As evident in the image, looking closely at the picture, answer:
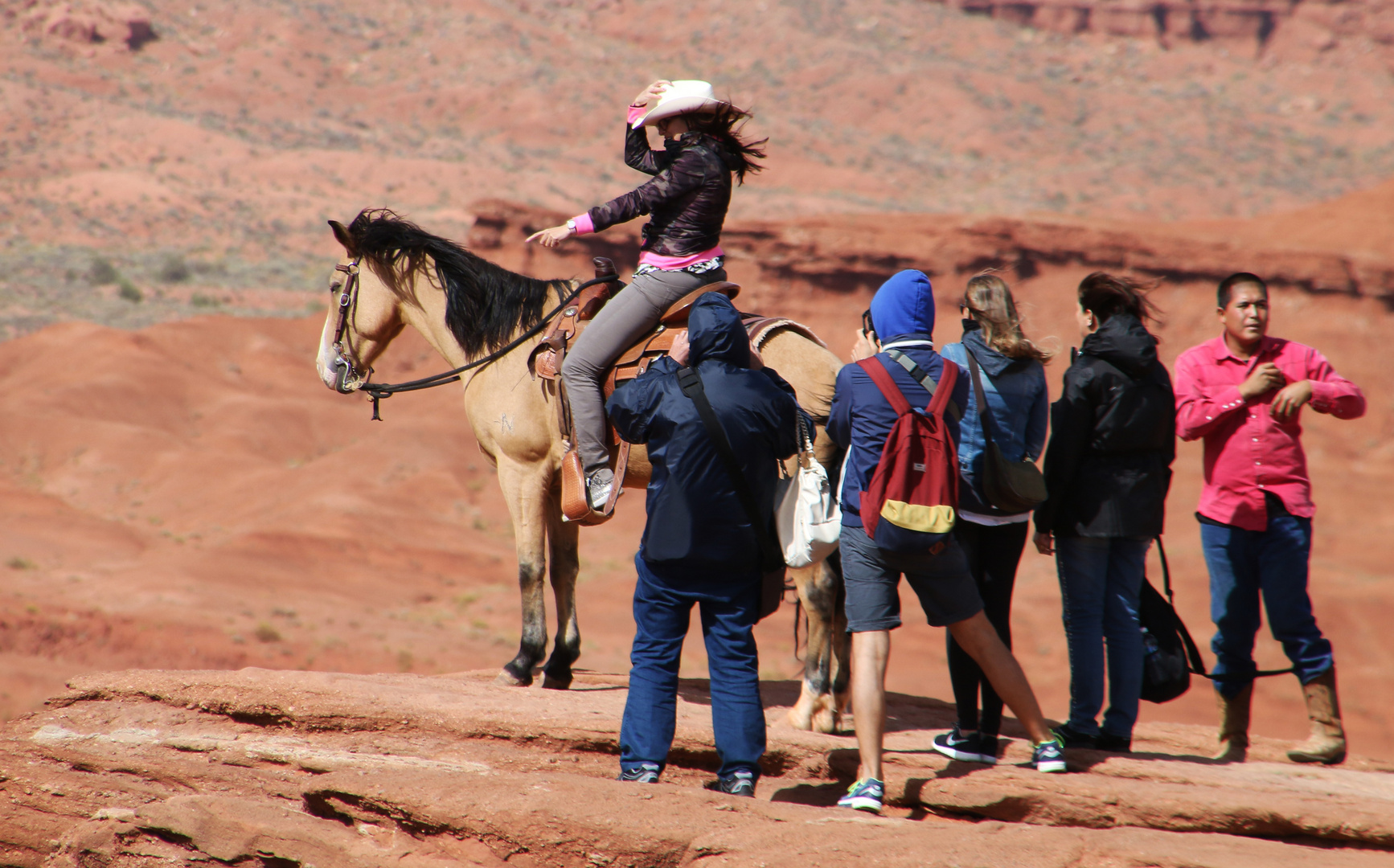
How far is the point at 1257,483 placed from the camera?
5551 millimetres

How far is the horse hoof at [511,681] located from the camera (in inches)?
261

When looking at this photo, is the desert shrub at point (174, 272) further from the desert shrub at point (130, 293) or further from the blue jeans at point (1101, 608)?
the blue jeans at point (1101, 608)

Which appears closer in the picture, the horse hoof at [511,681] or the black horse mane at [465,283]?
the horse hoof at [511,681]

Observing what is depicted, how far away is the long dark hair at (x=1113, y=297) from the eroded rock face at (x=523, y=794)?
2241mm

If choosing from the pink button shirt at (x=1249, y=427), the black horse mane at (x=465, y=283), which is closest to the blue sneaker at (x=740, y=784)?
the pink button shirt at (x=1249, y=427)

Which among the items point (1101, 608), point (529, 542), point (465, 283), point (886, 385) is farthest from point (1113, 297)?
Answer: point (465, 283)

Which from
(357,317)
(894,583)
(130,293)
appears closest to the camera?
(894,583)

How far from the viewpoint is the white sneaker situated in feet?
18.3

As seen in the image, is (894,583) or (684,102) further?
(684,102)

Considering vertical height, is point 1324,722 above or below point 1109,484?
below

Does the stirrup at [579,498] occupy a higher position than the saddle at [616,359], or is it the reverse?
the saddle at [616,359]

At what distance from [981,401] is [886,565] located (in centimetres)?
96

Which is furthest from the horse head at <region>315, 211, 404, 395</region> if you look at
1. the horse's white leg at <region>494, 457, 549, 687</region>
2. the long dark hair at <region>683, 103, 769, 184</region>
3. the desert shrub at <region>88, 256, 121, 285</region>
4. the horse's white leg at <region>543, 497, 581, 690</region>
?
the desert shrub at <region>88, 256, 121, 285</region>

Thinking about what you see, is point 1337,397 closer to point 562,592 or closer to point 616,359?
point 616,359
